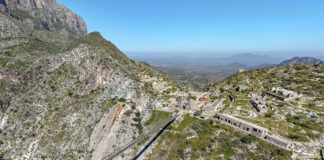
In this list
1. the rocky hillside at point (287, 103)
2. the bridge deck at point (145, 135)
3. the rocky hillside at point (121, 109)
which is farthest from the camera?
the bridge deck at point (145, 135)

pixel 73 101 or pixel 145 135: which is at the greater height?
pixel 73 101

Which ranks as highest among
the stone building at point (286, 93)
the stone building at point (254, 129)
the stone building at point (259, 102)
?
the stone building at point (286, 93)

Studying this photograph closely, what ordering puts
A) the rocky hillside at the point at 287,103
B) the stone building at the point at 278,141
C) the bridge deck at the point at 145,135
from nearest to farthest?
the stone building at the point at 278,141 → the rocky hillside at the point at 287,103 → the bridge deck at the point at 145,135

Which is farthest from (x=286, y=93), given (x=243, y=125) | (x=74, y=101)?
(x=74, y=101)

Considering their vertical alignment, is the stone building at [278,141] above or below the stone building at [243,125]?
below

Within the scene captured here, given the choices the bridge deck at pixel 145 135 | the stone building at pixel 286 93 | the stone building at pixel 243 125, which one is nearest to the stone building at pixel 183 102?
the bridge deck at pixel 145 135

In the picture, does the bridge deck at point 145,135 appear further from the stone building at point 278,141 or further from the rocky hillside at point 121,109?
the stone building at point 278,141

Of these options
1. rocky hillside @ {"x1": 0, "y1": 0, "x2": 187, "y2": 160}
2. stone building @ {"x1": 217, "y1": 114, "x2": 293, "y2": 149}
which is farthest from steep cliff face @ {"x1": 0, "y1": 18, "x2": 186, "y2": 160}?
stone building @ {"x1": 217, "y1": 114, "x2": 293, "y2": 149}

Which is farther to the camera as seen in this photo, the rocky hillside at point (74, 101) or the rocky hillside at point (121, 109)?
the rocky hillside at point (74, 101)

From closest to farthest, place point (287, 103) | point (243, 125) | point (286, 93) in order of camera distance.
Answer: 1. point (243, 125)
2. point (287, 103)
3. point (286, 93)

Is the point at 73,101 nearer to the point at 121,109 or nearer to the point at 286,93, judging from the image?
the point at 121,109

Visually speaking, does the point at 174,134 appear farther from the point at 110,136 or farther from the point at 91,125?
the point at 91,125
